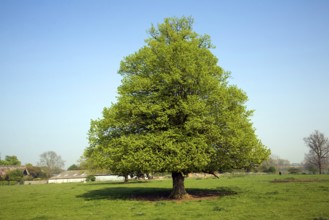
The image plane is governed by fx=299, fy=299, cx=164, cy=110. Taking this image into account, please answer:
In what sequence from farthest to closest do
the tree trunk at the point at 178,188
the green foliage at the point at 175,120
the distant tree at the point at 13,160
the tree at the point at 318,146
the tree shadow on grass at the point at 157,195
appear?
1. the distant tree at the point at 13,160
2. the tree at the point at 318,146
3. the tree shadow on grass at the point at 157,195
4. the tree trunk at the point at 178,188
5. the green foliage at the point at 175,120

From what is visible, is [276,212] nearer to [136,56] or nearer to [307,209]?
[307,209]

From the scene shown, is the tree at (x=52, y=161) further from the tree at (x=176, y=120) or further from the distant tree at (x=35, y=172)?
the tree at (x=176, y=120)

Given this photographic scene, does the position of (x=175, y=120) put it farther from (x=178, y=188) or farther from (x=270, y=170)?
(x=270, y=170)

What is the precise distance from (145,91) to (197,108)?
6.62 metres

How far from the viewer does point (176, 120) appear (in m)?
31.0

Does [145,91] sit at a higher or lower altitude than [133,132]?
higher

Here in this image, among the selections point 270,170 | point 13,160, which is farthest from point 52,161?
point 270,170

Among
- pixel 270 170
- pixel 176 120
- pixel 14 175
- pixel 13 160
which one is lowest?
pixel 270 170

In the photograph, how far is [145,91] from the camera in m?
32.2

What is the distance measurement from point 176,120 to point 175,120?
10 cm

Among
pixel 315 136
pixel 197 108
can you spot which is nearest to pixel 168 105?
pixel 197 108

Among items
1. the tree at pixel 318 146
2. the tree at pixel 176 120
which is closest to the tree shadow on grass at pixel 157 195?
the tree at pixel 176 120

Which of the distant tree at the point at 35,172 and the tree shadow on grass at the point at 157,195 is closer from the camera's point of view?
the tree shadow on grass at the point at 157,195

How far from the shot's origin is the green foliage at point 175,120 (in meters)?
28.3
